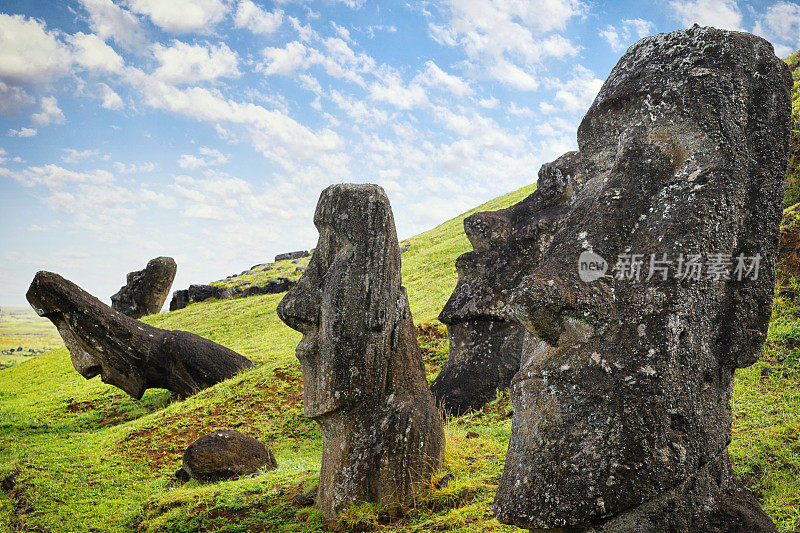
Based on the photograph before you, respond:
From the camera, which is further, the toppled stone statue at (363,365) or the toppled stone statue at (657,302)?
the toppled stone statue at (363,365)

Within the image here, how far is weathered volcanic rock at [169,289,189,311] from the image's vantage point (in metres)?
42.5

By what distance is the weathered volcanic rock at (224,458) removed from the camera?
1109 cm

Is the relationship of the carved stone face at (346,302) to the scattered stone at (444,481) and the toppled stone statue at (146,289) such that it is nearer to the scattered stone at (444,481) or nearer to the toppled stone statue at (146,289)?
the scattered stone at (444,481)

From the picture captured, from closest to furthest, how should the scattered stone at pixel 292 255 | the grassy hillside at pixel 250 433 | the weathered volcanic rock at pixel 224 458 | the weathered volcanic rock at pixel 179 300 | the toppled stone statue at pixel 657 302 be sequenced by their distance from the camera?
1. the toppled stone statue at pixel 657 302
2. the grassy hillside at pixel 250 433
3. the weathered volcanic rock at pixel 224 458
4. the weathered volcanic rock at pixel 179 300
5. the scattered stone at pixel 292 255

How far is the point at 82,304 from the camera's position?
1631 cm

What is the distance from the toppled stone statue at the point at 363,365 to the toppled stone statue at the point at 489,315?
484 cm

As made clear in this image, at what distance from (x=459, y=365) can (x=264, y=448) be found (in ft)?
15.2

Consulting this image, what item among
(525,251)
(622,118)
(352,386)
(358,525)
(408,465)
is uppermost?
(622,118)

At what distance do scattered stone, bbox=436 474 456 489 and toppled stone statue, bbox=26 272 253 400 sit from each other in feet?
39.0

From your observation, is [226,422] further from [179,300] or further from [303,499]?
[179,300]

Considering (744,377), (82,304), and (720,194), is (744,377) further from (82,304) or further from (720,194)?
(82,304)

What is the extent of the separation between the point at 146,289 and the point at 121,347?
22060 millimetres

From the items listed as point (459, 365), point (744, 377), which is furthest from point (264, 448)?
point (744, 377)

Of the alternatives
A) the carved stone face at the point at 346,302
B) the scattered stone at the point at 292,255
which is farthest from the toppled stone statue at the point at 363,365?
the scattered stone at the point at 292,255
